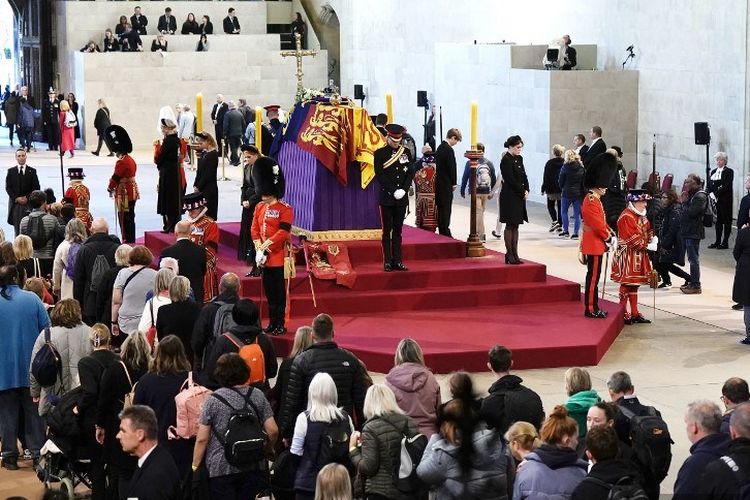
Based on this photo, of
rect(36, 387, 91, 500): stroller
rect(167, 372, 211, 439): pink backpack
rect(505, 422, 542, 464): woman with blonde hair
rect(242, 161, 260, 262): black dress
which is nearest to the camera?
rect(505, 422, 542, 464): woman with blonde hair

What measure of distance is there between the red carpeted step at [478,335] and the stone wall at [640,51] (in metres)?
8.97

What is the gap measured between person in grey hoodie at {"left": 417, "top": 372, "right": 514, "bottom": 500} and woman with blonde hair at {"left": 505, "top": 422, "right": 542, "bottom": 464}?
11 centimetres

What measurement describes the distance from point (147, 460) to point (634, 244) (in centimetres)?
875

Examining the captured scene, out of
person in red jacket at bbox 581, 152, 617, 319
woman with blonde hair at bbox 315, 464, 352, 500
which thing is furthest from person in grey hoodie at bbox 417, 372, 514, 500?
person in red jacket at bbox 581, 152, 617, 319

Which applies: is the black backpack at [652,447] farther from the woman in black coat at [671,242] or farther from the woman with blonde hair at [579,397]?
the woman in black coat at [671,242]

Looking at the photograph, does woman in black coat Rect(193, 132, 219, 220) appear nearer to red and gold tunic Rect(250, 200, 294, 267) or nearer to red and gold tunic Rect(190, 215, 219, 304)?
red and gold tunic Rect(190, 215, 219, 304)

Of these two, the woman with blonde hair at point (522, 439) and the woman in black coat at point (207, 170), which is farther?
the woman in black coat at point (207, 170)

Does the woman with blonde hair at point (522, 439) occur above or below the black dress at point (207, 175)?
below

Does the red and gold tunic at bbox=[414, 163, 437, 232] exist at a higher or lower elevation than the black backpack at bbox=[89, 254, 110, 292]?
higher

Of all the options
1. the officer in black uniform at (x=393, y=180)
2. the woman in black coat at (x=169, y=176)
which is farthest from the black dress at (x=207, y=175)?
the officer in black uniform at (x=393, y=180)

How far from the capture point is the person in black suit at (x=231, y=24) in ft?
127

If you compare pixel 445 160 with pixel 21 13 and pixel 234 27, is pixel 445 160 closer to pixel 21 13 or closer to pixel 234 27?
pixel 234 27

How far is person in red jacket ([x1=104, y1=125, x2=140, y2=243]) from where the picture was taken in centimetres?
1797

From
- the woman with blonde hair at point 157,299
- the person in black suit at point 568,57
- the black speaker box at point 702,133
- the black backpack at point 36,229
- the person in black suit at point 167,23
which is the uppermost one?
the person in black suit at point 167,23
